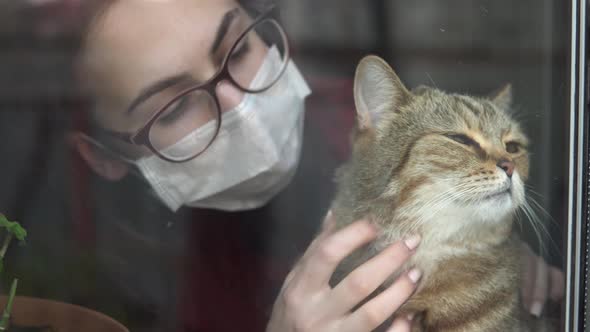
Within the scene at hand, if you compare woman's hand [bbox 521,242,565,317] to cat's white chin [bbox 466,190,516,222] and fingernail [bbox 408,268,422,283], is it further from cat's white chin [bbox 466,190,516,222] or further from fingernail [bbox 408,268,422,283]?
fingernail [bbox 408,268,422,283]

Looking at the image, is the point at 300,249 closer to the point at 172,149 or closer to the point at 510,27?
the point at 172,149

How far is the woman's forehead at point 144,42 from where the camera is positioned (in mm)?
1156

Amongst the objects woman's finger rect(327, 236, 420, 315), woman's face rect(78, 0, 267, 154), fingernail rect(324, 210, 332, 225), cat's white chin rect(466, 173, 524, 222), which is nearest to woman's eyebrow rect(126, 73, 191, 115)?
woman's face rect(78, 0, 267, 154)

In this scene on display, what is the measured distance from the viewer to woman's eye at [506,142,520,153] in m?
1.31

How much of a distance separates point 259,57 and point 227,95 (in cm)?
11

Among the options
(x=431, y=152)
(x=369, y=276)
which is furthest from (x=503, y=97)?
(x=369, y=276)

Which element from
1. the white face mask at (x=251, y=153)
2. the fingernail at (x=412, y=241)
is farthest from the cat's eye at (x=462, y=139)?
the white face mask at (x=251, y=153)

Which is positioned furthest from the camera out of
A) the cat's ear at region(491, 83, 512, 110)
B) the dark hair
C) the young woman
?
the cat's ear at region(491, 83, 512, 110)

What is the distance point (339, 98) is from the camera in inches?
50.7

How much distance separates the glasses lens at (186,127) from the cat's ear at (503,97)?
60 cm

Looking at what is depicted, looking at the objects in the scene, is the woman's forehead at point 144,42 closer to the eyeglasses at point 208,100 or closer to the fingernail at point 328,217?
the eyeglasses at point 208,100

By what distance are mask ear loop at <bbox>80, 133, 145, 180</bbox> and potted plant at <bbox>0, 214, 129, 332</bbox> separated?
0.20 meters

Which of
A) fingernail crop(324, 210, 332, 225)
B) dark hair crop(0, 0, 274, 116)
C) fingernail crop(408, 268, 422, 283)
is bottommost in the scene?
fingernail crop(408, 268, 422, 283)

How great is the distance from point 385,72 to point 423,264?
1.30 feet
